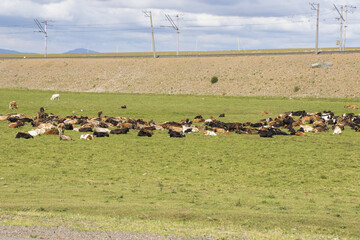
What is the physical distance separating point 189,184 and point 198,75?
6363 cm

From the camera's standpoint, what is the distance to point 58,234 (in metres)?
9.10

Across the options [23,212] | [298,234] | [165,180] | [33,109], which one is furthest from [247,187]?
[33,109]

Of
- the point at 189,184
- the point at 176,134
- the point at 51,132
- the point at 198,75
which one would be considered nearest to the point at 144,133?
the point at 176,134

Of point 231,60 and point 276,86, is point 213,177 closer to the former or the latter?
point 276,86

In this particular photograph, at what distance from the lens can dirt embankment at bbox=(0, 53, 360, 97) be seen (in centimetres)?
6725

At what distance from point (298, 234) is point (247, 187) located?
5854 millimetres

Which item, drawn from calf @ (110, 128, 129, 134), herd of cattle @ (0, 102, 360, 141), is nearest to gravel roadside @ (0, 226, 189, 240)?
herd of cattle @ (0, 102, 360, 141)

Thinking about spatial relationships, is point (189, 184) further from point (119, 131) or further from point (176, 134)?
point (119, 131)

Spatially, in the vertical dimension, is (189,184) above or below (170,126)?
below

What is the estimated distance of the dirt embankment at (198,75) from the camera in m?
67.2

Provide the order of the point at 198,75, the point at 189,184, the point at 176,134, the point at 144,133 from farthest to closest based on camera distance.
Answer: the point at 198,75 < the point at 144,133 < the point at 176,134 < the point at 189,184

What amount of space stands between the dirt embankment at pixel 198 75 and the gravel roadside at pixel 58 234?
186ft

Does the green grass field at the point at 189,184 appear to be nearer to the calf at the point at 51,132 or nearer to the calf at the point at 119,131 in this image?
the calf at the point at 119,131

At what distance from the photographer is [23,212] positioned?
1117cm
